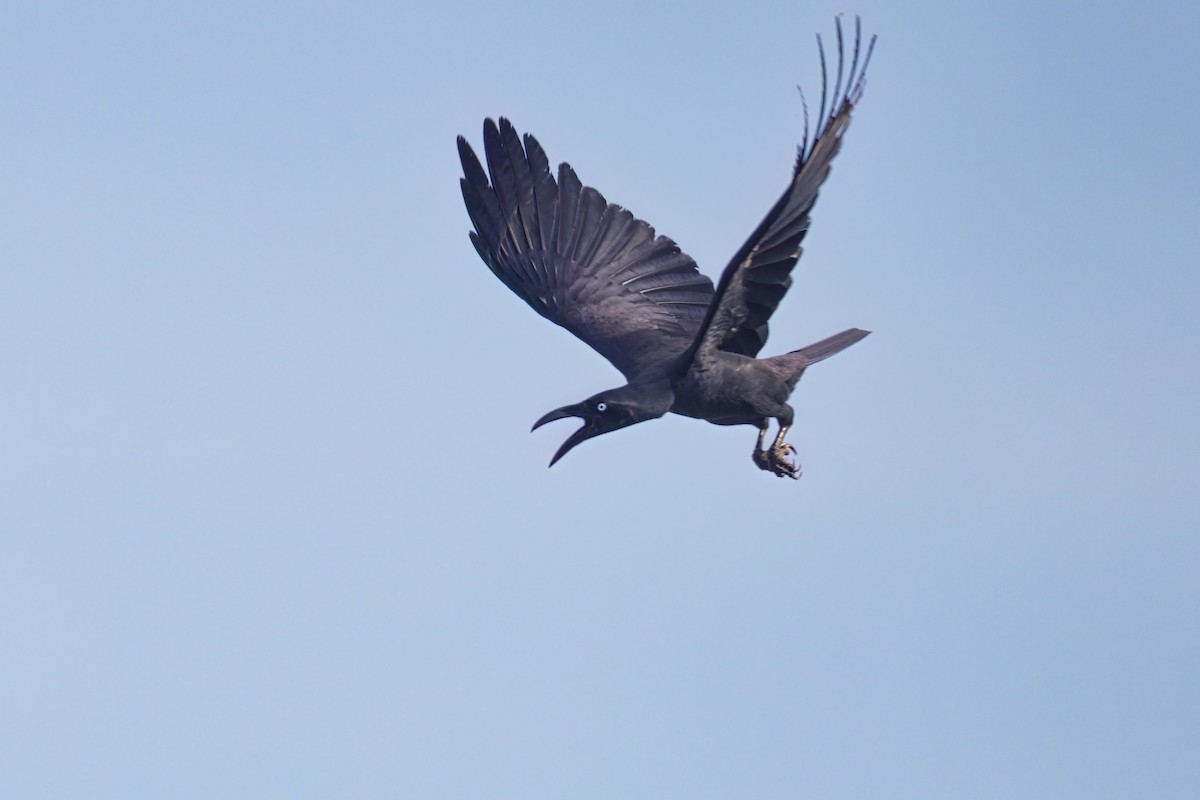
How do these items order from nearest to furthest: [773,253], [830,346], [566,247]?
[773,253]
[830,346]
[566,247]

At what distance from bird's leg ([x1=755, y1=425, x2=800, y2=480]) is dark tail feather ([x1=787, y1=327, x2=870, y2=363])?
2.71ft

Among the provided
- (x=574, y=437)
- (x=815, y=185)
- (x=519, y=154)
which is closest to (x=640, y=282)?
(x=519, y=154)

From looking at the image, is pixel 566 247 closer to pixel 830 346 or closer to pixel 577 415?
pixel 830 346

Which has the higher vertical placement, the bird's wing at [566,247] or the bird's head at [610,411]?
the bird's wing at [566,247]

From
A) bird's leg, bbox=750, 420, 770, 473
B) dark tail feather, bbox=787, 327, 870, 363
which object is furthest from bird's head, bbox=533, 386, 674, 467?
dark tail feather, bbox=787, 327, 870, 363

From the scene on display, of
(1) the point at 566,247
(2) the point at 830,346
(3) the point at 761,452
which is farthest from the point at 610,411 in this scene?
(1) the point at 566,247

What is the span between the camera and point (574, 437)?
1261cm

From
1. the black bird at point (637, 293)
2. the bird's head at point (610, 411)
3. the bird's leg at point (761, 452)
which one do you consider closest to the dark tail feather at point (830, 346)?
the black bird at point (637, 293)

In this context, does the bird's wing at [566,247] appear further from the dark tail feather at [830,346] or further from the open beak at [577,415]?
the open beak at [577,415]

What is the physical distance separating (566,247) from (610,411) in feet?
10.8

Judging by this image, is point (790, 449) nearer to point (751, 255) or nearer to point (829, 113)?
point (751, 255)

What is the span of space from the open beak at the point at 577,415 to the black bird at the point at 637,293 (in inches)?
→ 0.4

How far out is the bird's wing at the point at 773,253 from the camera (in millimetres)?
10969

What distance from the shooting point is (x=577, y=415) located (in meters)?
12.6
